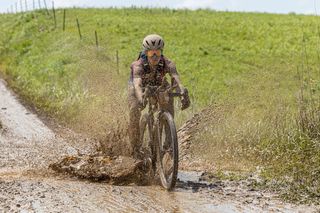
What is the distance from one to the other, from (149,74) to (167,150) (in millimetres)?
1117

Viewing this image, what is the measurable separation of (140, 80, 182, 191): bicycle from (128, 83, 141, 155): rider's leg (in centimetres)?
13

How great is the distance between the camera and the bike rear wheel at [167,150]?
24.3 feet

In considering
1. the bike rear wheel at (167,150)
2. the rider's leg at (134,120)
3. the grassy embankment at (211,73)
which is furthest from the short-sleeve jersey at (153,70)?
the grassy embankment at (211,73)

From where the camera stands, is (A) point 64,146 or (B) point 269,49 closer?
(A) point 64,146

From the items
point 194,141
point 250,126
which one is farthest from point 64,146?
point 250,126

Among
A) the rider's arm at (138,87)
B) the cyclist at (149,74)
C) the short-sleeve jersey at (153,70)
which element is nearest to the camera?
the rider's arm at (138,87)

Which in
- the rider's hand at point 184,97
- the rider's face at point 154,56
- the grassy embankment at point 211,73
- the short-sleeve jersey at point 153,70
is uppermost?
the rider's face at point 154,56

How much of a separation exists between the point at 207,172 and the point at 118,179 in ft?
4.75

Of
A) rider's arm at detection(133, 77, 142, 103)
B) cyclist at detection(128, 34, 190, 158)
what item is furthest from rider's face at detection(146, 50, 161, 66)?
rider's arm at detection(133, 77, 142, 103)

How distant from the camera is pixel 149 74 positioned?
825 cm

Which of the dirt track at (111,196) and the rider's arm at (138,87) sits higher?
the rider's arm at (138,87)

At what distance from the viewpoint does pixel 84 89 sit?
19703 mm

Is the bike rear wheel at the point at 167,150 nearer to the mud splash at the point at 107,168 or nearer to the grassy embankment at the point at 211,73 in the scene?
the mud splash at the point at 107,168

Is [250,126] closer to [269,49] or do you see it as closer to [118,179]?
[118,179]
